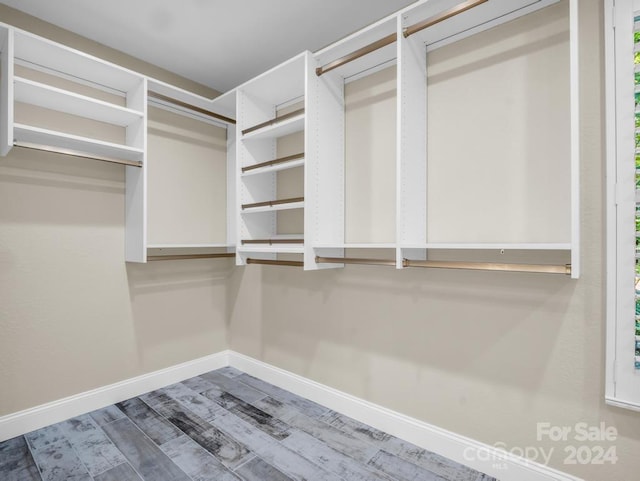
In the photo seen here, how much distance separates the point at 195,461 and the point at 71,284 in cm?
150

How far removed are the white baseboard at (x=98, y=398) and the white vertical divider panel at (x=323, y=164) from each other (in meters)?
1.72

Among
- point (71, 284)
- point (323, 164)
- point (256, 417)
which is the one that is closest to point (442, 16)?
point (323, 164)

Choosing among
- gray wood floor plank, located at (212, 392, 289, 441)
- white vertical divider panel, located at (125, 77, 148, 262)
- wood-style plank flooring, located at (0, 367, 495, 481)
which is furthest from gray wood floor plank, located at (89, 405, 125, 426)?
white vertical divider panel, located at (125, 77, 148, 262)

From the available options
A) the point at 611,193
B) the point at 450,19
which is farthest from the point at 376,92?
the point at 611,193

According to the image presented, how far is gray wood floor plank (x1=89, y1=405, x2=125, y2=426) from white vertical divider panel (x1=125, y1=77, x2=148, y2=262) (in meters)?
1.10

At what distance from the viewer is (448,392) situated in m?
2.00

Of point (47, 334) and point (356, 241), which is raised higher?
point (356, 241)

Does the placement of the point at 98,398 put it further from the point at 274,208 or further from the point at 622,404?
the point at 622,404

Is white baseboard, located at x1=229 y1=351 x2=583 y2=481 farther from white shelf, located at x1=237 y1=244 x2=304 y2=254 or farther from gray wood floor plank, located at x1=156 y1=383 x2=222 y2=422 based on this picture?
white shelf, located at x1=237 y1=244 x2=304 y2=254

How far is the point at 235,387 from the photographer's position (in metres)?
2.93

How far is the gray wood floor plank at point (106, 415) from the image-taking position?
2.40 m

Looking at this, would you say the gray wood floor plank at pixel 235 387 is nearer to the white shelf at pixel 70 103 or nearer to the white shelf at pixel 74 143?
the white shelf at pixel 74 143

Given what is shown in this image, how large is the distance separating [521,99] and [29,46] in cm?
278

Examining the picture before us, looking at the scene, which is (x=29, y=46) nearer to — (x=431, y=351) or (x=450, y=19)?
(x=450, y=19)
